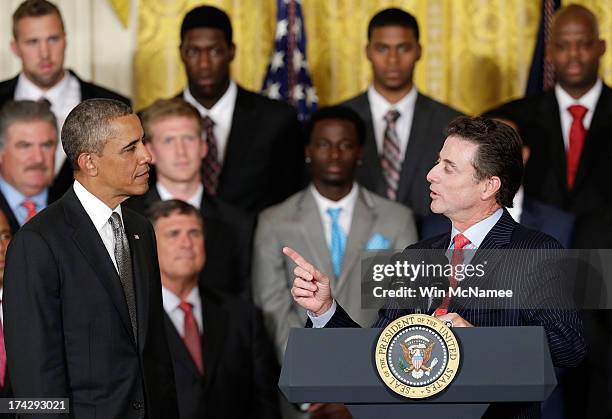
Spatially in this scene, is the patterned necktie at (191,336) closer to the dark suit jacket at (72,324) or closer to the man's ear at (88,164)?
the dark suit jacket at (72,324)

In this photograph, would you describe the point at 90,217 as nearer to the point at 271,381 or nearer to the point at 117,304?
the point at 117,304

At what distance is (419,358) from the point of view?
303cm

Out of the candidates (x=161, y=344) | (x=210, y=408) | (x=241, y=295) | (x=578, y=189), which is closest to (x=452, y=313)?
(x=161, y=344)

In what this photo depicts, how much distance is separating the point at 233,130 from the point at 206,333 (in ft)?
4.07

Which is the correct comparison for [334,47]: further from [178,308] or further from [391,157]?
[178,308]

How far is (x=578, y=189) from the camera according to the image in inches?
229

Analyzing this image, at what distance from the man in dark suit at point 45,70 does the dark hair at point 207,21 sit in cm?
46

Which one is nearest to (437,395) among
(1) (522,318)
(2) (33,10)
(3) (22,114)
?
(1) (522,318)

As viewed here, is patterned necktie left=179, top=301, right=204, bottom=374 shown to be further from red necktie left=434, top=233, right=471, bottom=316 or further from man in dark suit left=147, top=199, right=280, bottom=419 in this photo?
red necktie left=434, top=233, right=471, bottom=316

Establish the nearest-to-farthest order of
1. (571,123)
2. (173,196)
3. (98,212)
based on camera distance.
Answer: (98,212)
(173,196)
(571,123)

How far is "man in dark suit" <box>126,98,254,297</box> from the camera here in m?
5.45

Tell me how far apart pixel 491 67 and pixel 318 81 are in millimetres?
963

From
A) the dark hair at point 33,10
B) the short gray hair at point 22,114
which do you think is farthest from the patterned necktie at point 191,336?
the dark hair at point 33,10

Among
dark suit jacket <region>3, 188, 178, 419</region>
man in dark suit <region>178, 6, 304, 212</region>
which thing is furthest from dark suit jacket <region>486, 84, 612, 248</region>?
dark suit jacket <region>3, 188, 178, 419</region>
